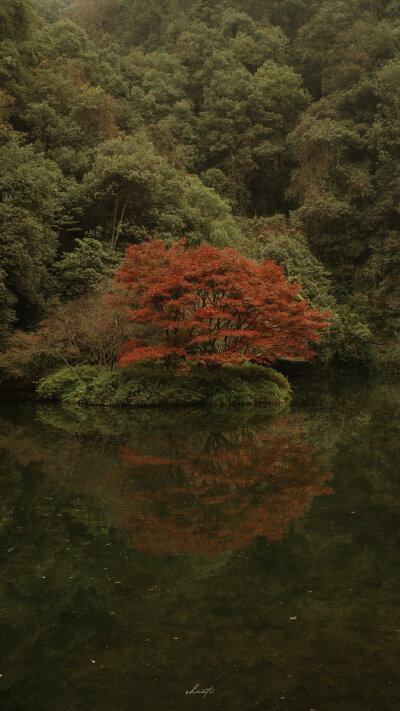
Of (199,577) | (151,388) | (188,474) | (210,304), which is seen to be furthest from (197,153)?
(199,577)

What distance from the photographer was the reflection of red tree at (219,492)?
570cm

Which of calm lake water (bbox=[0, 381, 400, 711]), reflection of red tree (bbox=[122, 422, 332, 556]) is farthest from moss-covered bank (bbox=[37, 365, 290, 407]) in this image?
calm lake water (bbox=[0, 381, 400, 711])

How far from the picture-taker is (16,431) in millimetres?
11086

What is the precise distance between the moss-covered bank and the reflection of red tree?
15.6ft

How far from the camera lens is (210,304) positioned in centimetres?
1518

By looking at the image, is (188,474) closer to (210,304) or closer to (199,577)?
(199,577)

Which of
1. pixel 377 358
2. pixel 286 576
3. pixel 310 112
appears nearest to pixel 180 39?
pixel 310 112

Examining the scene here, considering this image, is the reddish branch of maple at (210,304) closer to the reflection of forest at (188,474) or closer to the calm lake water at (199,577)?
the reflection of forest at (188,474)

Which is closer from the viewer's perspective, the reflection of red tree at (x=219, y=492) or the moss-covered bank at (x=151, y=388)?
the reflection of red tree at (x=219, y=492)

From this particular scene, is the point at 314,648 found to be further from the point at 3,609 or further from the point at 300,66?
the point at 300,66

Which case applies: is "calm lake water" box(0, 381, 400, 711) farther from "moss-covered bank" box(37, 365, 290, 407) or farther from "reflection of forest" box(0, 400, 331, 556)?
"moss-covered bank" box(37, 365, 290, 407)

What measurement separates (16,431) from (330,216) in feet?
70.4

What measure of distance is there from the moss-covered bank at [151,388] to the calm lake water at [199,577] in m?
4.88

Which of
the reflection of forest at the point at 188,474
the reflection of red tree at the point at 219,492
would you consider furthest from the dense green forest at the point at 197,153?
the reflection of red tree at the point at 219,492
